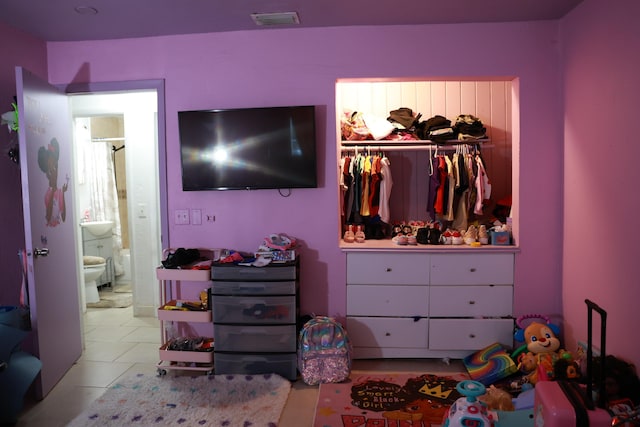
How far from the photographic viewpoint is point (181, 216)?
3234 millimetres

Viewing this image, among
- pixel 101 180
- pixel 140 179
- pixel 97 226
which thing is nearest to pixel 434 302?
pixel 140 179

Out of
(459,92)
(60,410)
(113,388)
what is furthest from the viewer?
(459,92)

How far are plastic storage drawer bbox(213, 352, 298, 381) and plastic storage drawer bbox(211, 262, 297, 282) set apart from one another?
52 centimetres

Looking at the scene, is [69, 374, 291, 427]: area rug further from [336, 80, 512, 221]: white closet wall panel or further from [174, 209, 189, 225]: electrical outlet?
[336, 80, 512, 221]: white closet wall panel

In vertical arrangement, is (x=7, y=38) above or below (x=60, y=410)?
above

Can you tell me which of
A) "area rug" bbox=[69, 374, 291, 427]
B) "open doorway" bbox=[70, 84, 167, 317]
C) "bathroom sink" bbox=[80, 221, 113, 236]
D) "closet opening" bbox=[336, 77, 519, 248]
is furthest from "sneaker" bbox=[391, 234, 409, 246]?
"bathroom sink" bbox=[80, 221, 113, 236]

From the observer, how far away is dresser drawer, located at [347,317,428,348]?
3.08 metres

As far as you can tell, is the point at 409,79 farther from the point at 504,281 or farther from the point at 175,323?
the point at 175,323

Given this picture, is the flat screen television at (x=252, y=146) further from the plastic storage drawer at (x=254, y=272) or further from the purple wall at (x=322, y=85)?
the plastic storage drawer at (x=254, y=272)

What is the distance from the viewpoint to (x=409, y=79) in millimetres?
3094

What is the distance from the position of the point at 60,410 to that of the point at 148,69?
2322mm

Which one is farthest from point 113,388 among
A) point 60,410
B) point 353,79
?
point 353,79

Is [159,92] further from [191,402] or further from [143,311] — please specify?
[143,311]

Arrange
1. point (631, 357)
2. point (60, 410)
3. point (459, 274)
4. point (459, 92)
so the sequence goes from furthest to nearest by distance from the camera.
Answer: point (459, 92) → point (459, 274) → point (60, 410) → point (631, 357)
